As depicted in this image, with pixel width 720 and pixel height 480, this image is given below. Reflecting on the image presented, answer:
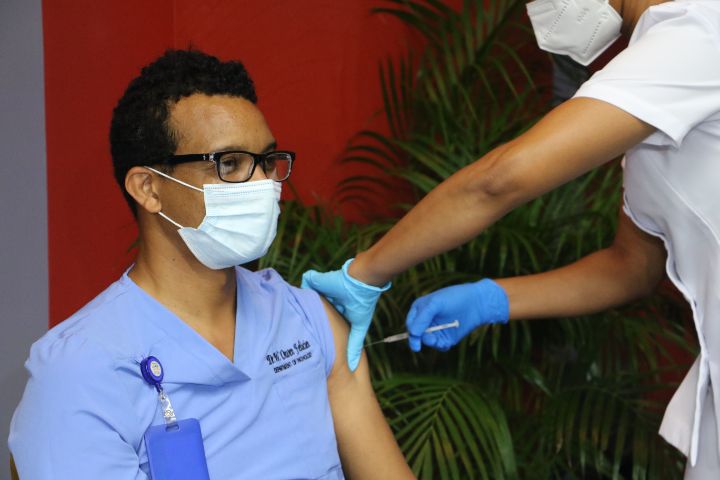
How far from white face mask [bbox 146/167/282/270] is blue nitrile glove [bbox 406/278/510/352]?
48 centimetres

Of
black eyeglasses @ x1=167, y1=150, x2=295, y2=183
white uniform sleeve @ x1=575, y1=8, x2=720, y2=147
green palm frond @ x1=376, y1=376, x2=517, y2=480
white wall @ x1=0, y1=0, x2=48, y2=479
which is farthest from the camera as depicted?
white wall @ x1=0, y1=0, x2=48, y2=479

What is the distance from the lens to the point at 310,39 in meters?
2.64

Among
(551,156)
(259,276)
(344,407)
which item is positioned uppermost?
(551,156)

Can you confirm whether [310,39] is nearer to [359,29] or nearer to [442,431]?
[359,29]

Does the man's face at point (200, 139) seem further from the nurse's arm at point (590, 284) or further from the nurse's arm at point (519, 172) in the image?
the nurse's arm at point (590, 284)

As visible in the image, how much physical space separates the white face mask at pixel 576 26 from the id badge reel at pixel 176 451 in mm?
1031

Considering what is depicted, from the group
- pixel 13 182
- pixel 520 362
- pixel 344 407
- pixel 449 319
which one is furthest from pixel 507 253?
pixel 13 182

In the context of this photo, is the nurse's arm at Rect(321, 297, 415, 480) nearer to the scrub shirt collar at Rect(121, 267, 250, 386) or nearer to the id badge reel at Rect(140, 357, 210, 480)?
the scrub shirt collar at Rect(121, 267, 250, 386)

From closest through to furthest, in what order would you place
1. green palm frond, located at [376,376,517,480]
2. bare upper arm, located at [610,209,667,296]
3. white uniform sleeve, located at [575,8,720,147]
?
white uniform sleeve, located at [575,8,720,147] → bare upper arm, located at [610,209,667,296] → green palm frond, located at [376,376,517,480]

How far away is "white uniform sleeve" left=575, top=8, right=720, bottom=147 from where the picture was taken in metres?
1.38

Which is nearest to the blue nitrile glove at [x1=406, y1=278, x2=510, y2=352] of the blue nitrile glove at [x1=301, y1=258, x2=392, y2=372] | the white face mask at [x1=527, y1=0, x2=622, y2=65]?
the blue nitrile glove at [x1=301, y1=258, x2=392, y2=372]

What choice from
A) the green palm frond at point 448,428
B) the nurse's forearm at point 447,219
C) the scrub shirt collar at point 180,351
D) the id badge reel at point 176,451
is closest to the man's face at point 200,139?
the scrub shirt collar at point 180,351

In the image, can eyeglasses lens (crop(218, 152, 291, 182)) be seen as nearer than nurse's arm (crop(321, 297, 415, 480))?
Yes

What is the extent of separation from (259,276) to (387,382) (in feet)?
1.77
